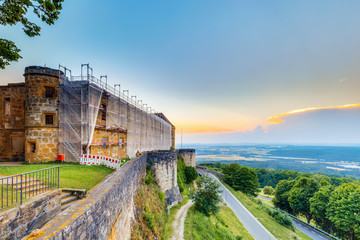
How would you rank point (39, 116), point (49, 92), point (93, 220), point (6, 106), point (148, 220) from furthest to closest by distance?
point (6, 106)
point (49, 92)
point (39, 116)
point (148, 220)
point (93, 220)

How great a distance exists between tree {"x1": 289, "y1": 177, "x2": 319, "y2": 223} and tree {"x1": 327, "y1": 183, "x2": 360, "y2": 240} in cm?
656

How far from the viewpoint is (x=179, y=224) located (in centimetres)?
1405

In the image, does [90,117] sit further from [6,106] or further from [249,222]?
[249,222]

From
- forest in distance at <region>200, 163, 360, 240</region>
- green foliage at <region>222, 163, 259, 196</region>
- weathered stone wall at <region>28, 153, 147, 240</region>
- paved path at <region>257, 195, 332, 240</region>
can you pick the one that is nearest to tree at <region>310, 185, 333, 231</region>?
forest in distance at <region>200, 163, 360, 240</region>

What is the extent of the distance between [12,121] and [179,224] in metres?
16.2

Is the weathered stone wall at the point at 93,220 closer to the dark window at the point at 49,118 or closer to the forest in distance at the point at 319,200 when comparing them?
the dark window at the point at 49,118

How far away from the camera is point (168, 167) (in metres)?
17.9

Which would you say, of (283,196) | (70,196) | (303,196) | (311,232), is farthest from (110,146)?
(283,196)

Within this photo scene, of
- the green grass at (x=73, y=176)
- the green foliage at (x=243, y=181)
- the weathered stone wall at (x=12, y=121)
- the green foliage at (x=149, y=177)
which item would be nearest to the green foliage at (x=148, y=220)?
the green grass at (x=73, y=176)

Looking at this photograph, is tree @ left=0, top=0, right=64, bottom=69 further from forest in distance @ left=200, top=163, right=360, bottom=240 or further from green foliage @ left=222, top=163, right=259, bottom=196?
green foliage @ left=222, top=163, right=259, bottom=196

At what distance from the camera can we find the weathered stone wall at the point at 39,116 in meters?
11.5

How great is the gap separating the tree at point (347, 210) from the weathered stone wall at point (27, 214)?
1344 inches

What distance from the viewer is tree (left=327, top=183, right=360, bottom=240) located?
22.6 m

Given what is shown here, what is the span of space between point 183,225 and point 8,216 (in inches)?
535
